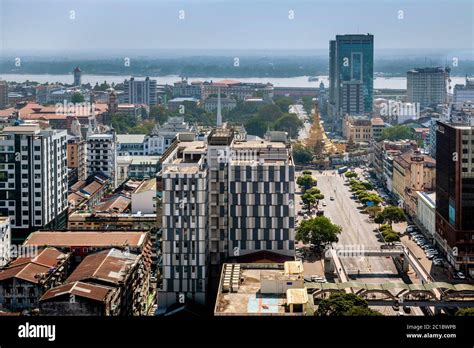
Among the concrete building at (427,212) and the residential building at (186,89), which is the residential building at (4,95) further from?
the concrete building at (427,212)

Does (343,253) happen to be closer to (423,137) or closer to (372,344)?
(372,344)

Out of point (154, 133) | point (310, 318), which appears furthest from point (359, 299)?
point (154, 133)

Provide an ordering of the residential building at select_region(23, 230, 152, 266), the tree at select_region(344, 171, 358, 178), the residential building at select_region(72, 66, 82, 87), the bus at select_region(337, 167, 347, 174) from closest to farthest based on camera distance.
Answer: the residential building at select_region(23, 230, 152, 266) → the tree at select_region(344, 171, 358, 178) → the bus at select_region(337, 167, 347, 174) → the residential building at select_region(72, 66, 82, 87)

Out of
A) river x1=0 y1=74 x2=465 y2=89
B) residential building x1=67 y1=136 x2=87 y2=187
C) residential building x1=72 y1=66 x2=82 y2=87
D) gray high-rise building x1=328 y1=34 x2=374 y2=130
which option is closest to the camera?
residential building x1=67 y1=136 x2=87 y2=187

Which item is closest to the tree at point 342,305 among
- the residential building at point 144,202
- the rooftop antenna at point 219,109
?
the residential building at point 144,202

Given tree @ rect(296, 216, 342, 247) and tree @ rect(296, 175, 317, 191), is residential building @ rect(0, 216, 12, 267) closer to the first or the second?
tree @ rect(296, 216, 342, 247)

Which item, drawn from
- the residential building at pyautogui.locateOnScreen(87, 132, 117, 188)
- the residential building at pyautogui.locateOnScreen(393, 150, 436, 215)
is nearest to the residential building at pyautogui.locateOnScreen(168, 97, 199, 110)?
the residential building at pyautogui.locateOnScreen(87, 132, 117, 188)
